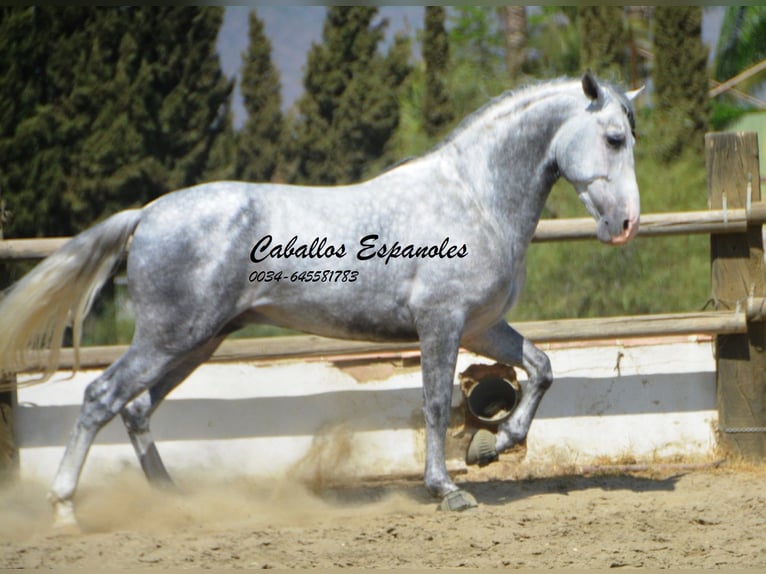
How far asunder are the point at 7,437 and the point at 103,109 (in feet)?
35.0

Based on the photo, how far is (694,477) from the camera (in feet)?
16.9

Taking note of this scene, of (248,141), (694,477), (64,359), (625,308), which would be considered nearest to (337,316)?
(64,359)

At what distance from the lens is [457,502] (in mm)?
4445

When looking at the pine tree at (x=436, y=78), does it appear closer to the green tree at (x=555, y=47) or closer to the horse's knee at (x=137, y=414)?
the green tree at (x=555, y=47)

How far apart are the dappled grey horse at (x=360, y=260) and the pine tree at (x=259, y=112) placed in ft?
46.1

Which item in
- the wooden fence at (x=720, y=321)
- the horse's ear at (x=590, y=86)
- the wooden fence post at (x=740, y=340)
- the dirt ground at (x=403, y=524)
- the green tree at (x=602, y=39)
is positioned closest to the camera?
the dirt ground at (x=403, y=524)

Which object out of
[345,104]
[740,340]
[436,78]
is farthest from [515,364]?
[345,104]

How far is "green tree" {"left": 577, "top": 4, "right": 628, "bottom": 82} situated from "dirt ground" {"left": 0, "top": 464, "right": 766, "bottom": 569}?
11.5m

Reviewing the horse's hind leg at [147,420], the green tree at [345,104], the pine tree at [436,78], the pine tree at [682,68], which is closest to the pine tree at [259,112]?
the green tree at [345,104]

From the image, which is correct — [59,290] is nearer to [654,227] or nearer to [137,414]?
[137,414]

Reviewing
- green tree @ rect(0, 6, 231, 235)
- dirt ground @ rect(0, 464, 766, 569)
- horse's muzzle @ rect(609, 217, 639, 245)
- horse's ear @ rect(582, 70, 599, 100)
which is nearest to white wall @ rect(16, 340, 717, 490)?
dirt ground @ rect(0, 464, 766, 569)

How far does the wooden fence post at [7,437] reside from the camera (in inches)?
211

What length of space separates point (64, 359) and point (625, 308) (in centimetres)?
694

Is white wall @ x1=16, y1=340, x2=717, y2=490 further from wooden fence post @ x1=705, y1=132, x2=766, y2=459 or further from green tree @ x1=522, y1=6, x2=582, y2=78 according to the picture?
green tree @ x1=522, y1=6, x2=582, y2=78
